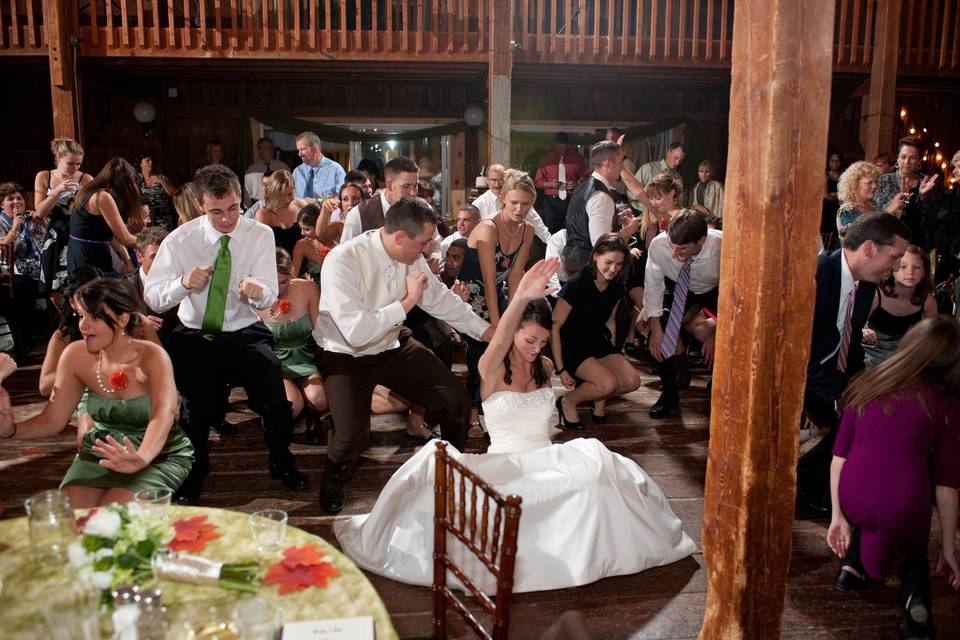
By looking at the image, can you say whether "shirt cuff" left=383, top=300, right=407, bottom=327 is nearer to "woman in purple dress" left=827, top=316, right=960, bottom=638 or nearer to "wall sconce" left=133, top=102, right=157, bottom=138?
"woman in purple dress" left=827, top=316, right=960, bottom=638

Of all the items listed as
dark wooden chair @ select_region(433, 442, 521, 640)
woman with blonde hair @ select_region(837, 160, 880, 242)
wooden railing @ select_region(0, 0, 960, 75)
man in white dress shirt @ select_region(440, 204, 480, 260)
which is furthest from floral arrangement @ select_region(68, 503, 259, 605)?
wooden railing @ select_region(0, 0, 960, 75)

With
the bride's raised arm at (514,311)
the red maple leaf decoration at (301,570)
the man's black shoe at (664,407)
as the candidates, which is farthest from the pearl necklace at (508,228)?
the red maple leaf decoration at (301,570)

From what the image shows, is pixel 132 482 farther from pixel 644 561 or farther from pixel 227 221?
pixel 644 561

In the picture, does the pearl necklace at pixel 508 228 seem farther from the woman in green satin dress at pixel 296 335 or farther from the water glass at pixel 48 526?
the water glass at pixel 48 526

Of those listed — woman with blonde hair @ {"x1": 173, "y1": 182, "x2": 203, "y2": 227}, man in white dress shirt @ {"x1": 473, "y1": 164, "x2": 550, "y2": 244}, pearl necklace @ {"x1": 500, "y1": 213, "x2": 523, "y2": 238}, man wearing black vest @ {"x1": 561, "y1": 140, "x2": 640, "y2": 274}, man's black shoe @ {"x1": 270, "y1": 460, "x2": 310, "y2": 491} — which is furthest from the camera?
man in white dress shirt @ {"x1": 473, "y1": 164, "x2": 550, "y2": 244}

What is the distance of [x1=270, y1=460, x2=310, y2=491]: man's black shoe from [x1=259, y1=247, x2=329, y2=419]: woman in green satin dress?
0.61m

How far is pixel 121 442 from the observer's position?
10.7ft

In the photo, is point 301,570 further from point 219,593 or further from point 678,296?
point 678,296

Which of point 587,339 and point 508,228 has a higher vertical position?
point 508,228

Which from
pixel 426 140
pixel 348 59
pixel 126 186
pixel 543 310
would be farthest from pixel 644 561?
pixel 426 140

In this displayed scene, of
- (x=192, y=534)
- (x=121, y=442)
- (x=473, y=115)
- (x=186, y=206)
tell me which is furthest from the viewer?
(x=473, y=115)

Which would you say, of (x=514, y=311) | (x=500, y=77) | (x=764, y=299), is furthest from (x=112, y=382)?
(x=500, y=77)

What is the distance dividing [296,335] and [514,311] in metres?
1.86

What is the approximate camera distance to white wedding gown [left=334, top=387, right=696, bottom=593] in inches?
122
